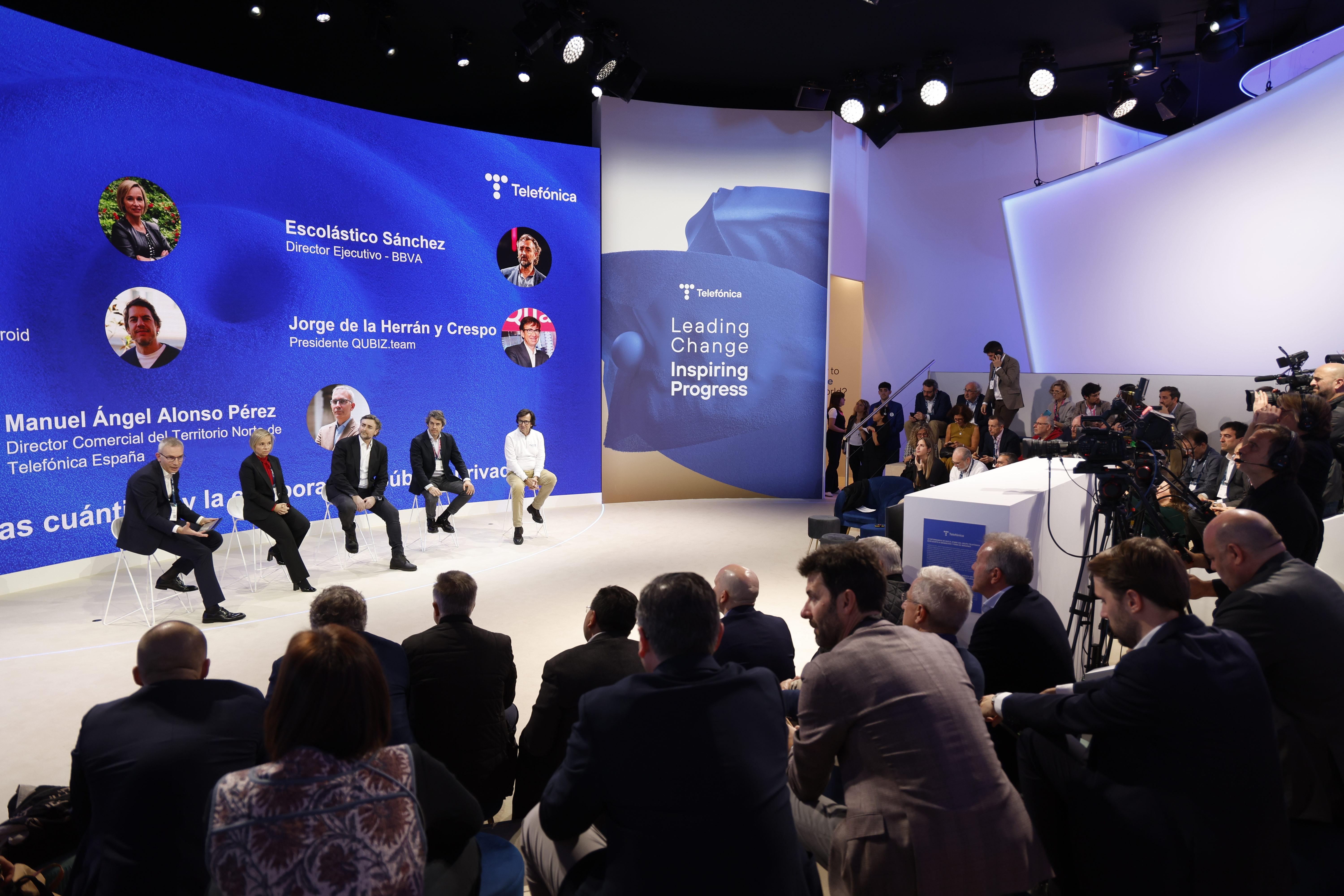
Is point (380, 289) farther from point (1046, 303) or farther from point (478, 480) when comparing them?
point (1046, 303)

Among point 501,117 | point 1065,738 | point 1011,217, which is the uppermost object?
point 501,117

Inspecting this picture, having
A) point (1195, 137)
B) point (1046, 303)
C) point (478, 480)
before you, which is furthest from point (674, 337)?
point (1195, 137)

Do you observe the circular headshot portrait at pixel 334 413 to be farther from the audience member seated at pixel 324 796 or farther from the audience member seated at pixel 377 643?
the audience member seated at pixel 324 796

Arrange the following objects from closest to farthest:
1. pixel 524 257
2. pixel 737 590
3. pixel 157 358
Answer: pixel 737 590, pixel 157 358, pixel 524 257

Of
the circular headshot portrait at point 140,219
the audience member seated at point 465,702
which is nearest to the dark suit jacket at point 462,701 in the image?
the audience member seated at point 465,702

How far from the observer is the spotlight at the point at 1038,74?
8.38m

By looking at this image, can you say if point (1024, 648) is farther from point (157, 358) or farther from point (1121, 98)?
point (1121, 98)

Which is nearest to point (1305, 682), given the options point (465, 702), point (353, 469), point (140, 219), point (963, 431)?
point (465, 702)

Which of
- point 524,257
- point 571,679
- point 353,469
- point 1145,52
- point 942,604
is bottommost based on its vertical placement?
point 571,679

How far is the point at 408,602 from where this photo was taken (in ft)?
18.8

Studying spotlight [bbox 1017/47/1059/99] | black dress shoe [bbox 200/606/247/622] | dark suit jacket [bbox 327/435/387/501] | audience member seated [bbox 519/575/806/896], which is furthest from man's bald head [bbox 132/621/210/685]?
spotlight [bbox 1017/47/1059/99]

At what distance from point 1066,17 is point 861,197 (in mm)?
3379

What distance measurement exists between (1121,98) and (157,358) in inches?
389

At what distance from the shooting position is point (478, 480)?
877cm
